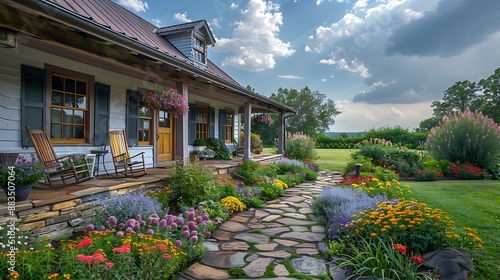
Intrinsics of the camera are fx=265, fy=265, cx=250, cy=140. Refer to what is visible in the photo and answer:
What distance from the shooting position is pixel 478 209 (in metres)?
4.25

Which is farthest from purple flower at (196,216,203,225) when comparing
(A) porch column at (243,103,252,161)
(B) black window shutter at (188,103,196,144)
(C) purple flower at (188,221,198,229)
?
(B) black window shutter at (188,103,196,144)

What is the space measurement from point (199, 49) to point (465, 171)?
31.6ft

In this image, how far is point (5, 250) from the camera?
208cm

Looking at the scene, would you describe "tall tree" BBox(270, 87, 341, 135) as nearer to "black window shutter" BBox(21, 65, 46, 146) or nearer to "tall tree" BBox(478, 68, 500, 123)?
"tall tree" BBox(478, 68, 500, 123)

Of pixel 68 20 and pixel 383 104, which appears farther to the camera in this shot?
pixel 383 104

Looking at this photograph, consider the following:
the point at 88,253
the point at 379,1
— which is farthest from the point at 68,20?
the point at 379,1

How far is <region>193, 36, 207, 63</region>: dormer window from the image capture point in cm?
895

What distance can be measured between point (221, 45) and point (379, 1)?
5.64 meters

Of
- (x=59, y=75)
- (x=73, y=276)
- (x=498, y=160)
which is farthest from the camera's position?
(x=498, y=160)

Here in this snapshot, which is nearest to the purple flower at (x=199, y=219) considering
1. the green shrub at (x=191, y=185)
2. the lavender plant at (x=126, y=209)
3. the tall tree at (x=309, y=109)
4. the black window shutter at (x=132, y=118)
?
the lavender plant at (x=126, y=209)

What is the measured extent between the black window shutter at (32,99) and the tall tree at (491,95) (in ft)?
123

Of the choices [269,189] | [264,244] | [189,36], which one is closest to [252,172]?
[269,189]

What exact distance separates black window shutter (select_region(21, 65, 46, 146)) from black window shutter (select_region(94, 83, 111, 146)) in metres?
0.92

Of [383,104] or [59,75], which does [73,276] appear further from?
[383,104]
